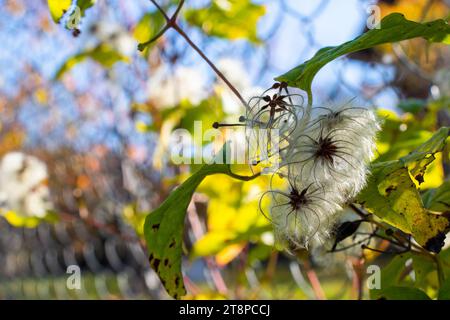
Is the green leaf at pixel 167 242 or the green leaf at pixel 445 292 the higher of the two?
the green leaf at pixel 167 242

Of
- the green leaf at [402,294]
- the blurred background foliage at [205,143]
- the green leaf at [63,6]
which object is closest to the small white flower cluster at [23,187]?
the blurred background foliage at [205,143]

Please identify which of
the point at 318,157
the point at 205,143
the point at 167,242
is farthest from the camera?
the point at 205,143

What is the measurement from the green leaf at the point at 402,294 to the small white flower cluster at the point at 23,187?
2.78 feet

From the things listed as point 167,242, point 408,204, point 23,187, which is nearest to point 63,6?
point 167,242

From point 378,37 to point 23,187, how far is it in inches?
41.3

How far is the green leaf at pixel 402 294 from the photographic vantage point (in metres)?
0.56

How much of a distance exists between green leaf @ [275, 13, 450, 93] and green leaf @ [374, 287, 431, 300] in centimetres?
22

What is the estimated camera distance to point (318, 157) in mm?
455

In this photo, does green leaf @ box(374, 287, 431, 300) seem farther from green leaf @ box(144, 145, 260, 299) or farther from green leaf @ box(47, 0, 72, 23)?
green leaf @ box(47, 0, 72, 23)

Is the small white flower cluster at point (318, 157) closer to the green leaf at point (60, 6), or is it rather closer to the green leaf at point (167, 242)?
the green leaf at point (167, 242)

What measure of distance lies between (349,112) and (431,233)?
0.11 m

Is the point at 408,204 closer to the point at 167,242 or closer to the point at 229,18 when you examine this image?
the point at 167,242

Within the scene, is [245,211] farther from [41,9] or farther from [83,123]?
[41,9]
